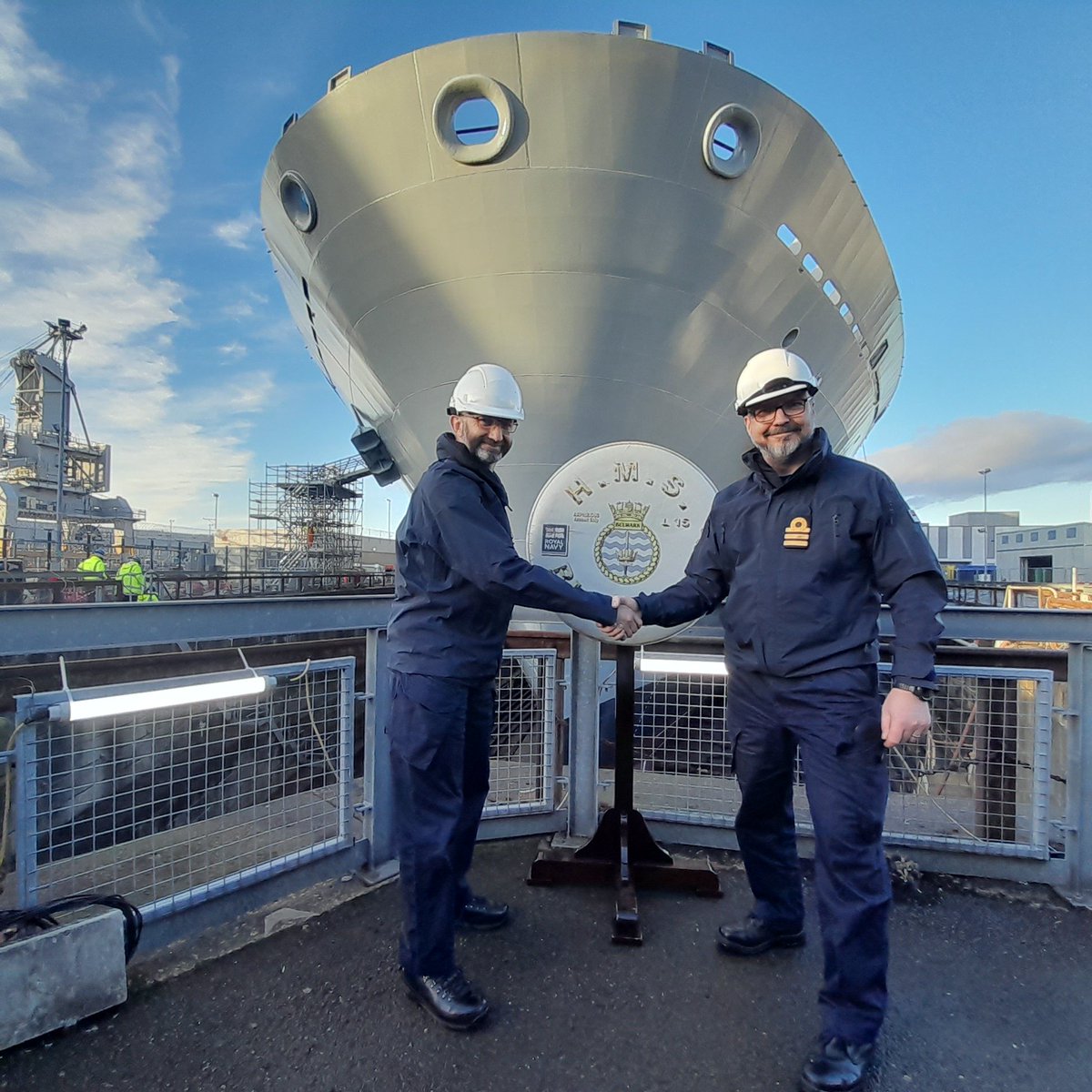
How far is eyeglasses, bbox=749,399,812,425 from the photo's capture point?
5.78 ft

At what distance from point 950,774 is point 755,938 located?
1987mm

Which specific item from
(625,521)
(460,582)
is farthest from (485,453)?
(625,521)

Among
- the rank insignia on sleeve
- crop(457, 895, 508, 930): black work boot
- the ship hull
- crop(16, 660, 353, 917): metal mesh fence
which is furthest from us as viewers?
the ship hull

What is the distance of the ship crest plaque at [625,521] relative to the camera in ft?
7.31

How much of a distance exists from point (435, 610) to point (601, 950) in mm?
1307

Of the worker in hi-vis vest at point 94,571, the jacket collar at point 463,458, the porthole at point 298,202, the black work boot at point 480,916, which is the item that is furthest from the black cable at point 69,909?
the worker in hi-vis vest at point 94,571

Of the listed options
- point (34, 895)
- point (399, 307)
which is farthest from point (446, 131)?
point (34, 895)

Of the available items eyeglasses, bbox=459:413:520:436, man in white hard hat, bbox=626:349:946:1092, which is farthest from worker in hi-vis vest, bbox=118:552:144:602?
man in white hard hat, bbox=626:349:946:1092

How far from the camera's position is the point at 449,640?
184 cm

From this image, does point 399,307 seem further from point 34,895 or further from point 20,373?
point 20,373

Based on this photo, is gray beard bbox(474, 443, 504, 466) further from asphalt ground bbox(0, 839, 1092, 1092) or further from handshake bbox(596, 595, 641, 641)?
asphalt ground bbox(0, 839, 1092, 1092)

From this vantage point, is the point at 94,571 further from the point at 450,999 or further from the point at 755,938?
the point at 755,938

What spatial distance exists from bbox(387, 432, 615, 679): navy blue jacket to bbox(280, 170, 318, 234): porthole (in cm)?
755

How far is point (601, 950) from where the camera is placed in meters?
2.05
